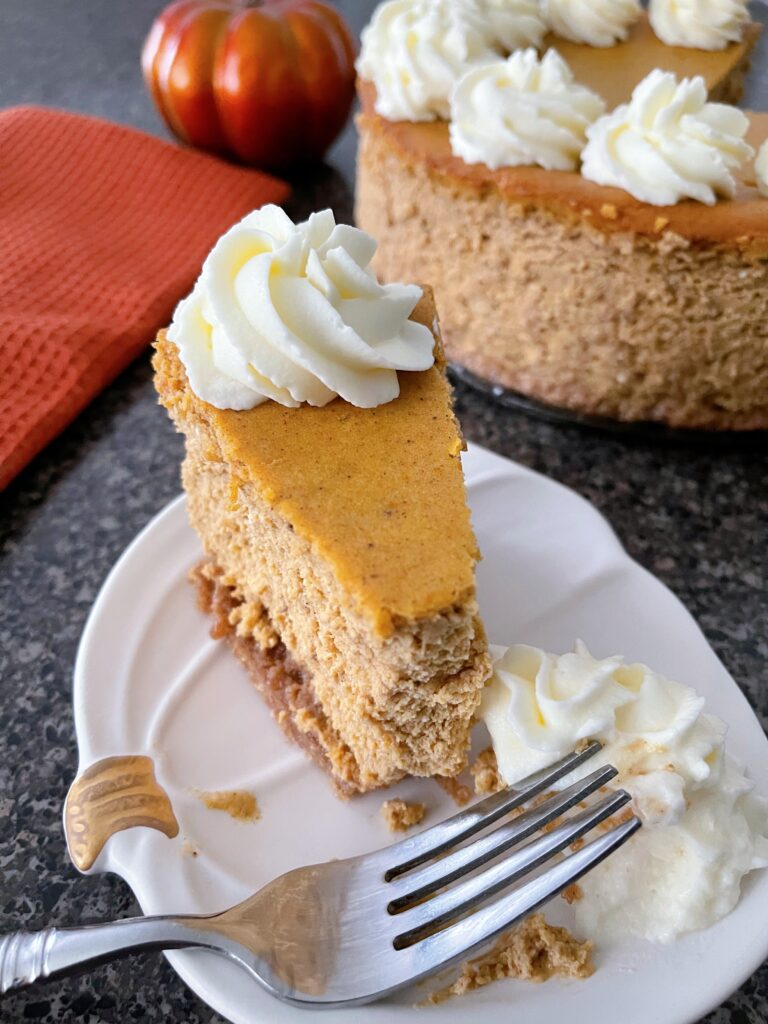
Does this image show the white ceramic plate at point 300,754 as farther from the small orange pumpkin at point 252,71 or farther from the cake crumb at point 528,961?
the small orange pumpkin at point 252,71

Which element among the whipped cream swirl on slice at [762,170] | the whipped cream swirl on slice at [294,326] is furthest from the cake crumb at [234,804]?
the whipped cream swirl on slice at [762,170]

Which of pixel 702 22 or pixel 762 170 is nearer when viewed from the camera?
pixel 762 170

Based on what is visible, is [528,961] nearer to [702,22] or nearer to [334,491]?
[334,491]

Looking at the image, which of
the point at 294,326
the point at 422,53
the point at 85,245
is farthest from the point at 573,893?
the point at 85,245

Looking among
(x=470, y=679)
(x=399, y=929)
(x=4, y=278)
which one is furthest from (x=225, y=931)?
(x=4, y=278)

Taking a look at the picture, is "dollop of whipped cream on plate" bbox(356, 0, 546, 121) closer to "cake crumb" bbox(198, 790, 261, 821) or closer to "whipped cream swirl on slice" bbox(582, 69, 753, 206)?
"whipped cream swirl on slice" bbox(582, 69, 753, 206)

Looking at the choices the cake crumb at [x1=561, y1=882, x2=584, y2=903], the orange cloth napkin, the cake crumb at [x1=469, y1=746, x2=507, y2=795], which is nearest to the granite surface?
the orange cloth napkin
